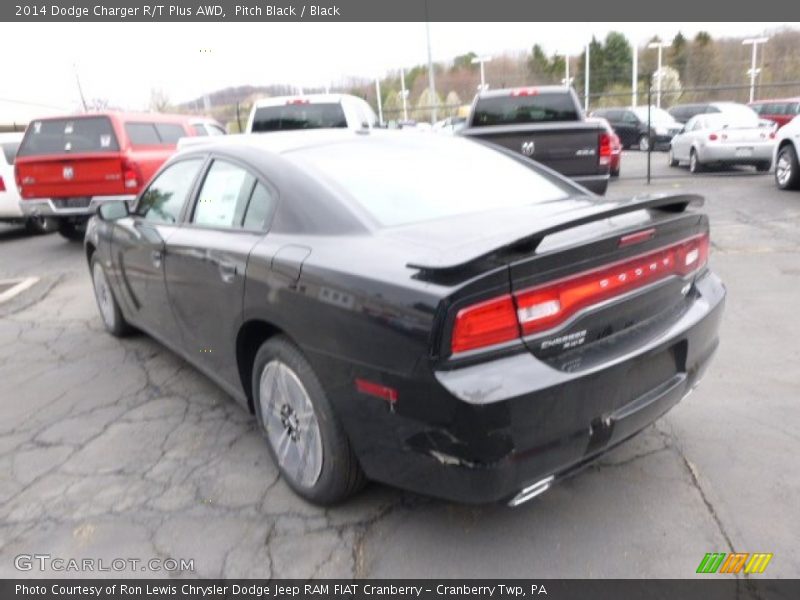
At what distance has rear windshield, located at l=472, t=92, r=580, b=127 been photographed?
9.36 metres

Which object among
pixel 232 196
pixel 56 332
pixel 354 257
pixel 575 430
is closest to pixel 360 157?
pixel 232 196

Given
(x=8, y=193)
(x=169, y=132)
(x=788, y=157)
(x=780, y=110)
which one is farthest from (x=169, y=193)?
(x=780, y=110)

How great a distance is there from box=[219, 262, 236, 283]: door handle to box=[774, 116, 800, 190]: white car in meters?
10.2

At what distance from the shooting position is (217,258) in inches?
119

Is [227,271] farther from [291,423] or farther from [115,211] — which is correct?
[115,211]

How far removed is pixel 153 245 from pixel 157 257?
0.10 m

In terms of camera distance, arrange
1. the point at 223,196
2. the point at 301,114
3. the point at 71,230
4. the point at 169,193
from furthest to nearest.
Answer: the point at 301,114
the point at 71,230
the point at 169,193
the point at 223,196

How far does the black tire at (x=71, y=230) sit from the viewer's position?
29.8 ft

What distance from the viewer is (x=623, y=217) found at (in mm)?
2457

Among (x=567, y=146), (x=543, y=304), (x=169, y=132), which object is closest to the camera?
(x=543, y=304)

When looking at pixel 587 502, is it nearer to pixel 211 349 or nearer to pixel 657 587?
pixel 657 587

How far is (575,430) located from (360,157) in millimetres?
1713

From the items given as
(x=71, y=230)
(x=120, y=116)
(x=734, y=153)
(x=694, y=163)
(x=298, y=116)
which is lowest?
(x=694, y=163)

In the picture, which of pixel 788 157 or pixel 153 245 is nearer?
pixel 153 245
